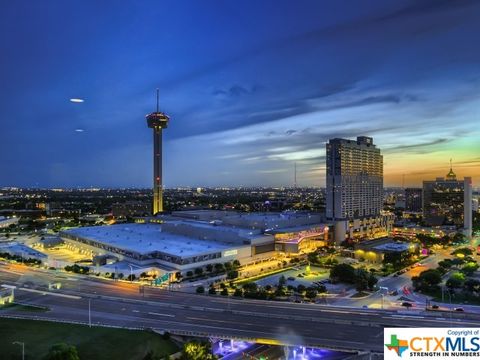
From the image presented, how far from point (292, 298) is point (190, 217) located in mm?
58306

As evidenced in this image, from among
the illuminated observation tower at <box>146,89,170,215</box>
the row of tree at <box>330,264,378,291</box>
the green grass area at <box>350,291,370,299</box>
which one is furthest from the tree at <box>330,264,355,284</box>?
the illuminated observation tower at <box>146,89,170,215</box>

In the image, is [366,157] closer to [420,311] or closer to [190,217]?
[190,217]

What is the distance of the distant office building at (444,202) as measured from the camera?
368 feet

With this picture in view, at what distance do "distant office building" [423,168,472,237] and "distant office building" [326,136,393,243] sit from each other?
20.5 m

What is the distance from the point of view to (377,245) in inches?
2613

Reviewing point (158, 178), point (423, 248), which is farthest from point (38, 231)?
point (423, 248)

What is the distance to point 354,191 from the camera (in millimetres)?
90188

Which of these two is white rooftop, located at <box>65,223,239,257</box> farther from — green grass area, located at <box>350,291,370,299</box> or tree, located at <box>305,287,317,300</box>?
green grass area, located at <box>350,291,370,299</box>

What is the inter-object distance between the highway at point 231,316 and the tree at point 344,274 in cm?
1201

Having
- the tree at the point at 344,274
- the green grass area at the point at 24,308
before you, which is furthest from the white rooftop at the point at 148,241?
the green grass area at the point at 24,308

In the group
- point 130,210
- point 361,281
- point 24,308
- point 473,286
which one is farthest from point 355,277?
point 130,210

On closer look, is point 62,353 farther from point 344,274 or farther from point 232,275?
point 344,274

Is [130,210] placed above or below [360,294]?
above

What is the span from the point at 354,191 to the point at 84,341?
236ft
